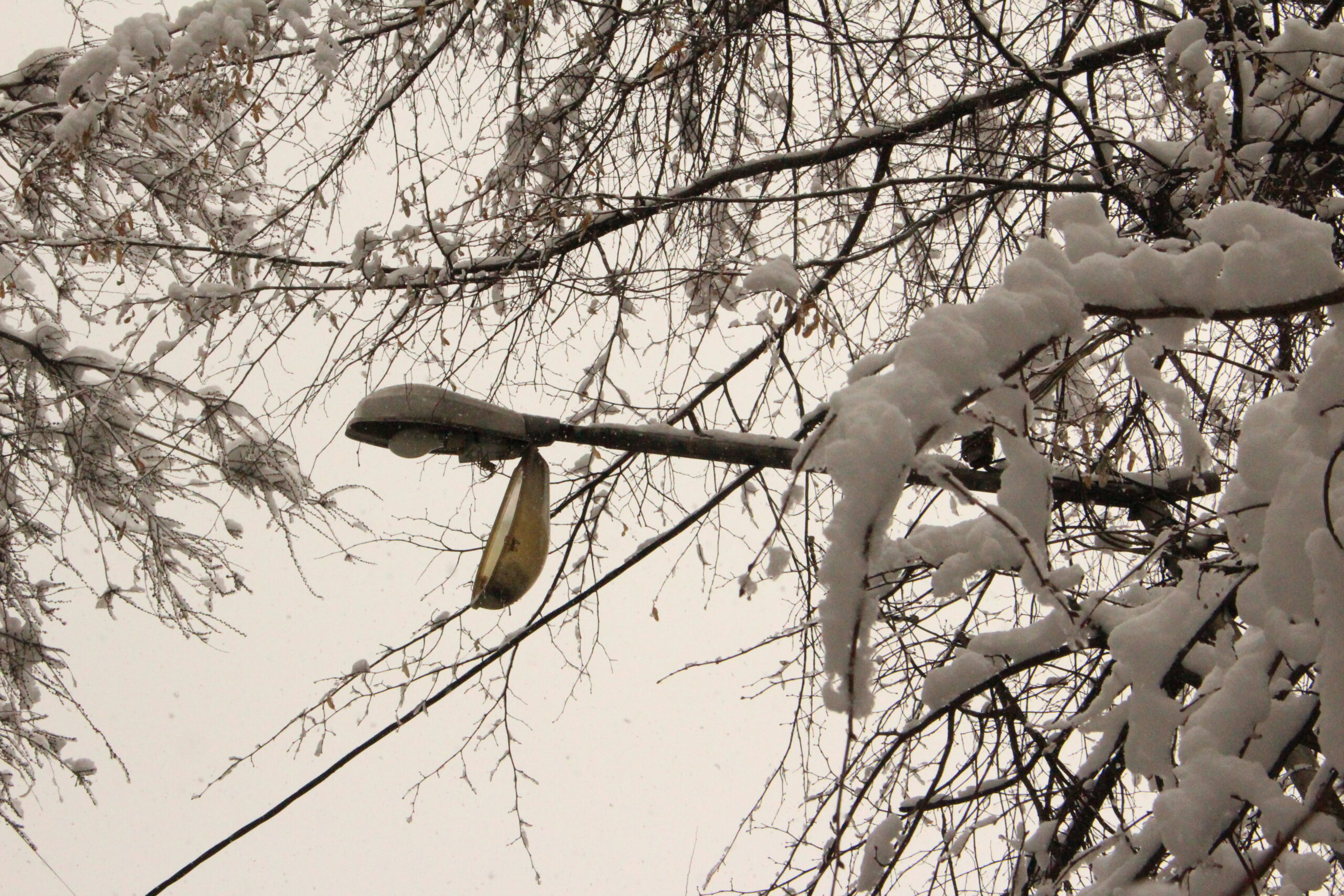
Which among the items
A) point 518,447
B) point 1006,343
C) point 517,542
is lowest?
point 1006,343

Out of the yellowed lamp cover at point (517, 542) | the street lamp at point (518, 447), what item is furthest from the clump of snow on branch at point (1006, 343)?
the yellowed lamp cover at point (517, 542)

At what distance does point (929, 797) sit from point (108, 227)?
14.7 feet

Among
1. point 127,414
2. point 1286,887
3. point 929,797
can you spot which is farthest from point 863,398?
point 127,414

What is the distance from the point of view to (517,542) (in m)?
2.01

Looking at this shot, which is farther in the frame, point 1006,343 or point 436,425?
point 436,425

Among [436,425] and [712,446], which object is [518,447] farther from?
[712,446]

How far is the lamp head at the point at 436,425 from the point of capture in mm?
2027

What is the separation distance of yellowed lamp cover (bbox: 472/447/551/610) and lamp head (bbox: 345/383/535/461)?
0.08 metres

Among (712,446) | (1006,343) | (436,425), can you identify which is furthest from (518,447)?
(1006,343)

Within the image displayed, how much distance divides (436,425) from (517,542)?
32 centimetres

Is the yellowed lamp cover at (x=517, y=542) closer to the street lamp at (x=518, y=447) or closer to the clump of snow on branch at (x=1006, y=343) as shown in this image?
the street lamp at (x=518, y=447)

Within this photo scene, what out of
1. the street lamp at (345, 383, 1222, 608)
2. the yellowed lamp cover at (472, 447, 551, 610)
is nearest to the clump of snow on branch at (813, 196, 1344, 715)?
the street lamp at (345, 383, 1222, 608)

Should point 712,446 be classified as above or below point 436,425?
below

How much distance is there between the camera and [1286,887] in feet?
4.06
